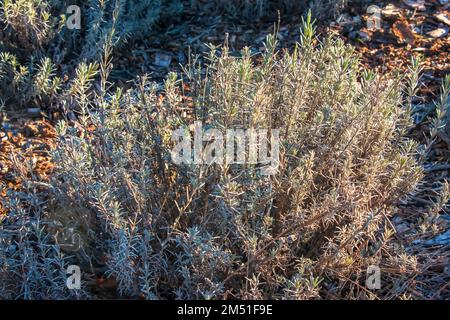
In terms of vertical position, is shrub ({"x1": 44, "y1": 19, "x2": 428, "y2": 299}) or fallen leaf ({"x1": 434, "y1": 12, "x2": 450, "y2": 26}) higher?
fallen leaf ({"x1": 434, "y1": 12, "x2": 450, "y2": 26})

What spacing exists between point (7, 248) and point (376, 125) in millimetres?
1666

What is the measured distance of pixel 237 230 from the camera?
8.68 ft

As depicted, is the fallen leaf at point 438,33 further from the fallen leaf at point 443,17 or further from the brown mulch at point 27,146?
the brown mulch at point 27,146

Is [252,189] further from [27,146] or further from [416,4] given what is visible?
[416,4]

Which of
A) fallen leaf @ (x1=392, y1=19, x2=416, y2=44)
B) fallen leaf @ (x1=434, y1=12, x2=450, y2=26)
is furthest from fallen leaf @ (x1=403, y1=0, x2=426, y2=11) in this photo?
fallen leaf @ (x1=392, y1=19, x2=416, y2=44)

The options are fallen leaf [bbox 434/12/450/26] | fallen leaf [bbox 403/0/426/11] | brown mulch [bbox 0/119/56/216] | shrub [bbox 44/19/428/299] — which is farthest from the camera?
fallen leaf [bbox 403/0/426/11]

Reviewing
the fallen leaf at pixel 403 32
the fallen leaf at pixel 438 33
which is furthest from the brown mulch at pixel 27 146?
the fallen leaf at pixel 438 33

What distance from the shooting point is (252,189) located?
267 cm

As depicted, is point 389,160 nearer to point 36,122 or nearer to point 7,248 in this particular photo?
point 7,248

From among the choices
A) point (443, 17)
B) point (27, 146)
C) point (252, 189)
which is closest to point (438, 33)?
point (443, 17)

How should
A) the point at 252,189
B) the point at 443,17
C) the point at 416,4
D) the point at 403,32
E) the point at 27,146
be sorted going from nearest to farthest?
the point at 252,189, the point at 27,146, the point at 403,32, the point at 443,17, the point at 416,4

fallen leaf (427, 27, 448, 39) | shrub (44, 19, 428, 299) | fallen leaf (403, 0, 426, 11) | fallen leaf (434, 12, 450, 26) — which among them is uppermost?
fallen leaf (403, 0, 426, 11)

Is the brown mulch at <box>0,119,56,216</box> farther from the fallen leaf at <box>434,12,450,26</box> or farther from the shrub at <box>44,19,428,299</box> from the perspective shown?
the fallen leaf at <box>434,12,450,26</box>

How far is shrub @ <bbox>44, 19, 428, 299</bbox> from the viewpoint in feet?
8.75
